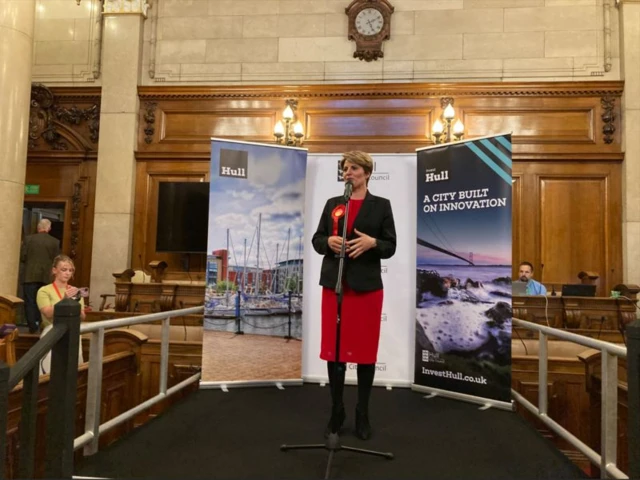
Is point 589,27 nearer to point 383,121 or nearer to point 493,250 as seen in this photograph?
point 383,121

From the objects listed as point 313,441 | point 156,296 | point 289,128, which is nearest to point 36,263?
point 156,296

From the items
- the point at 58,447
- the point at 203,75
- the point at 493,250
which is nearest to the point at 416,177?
the point at 493,250

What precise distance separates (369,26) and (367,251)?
5.57m

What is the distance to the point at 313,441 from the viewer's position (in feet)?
9.20

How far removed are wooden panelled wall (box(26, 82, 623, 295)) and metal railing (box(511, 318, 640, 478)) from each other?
3760 mm

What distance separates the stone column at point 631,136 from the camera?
260 inches

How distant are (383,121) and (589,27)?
3.14 metres

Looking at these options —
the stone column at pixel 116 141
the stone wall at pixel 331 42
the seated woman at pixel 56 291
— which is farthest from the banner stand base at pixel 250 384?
the stone wall at pixel 331 42

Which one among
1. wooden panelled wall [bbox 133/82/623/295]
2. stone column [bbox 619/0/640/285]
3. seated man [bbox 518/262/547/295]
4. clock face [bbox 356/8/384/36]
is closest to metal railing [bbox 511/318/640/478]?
seated man [bbox 518/262/547/295]

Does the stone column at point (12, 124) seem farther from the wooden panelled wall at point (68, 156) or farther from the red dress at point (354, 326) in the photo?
the red dress at point (354, 326)

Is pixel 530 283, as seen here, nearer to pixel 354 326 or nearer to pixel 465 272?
pixel 465 272

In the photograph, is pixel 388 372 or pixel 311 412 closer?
pixel 311 412

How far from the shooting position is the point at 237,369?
397cm

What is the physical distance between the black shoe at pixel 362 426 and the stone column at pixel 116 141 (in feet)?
17.5
